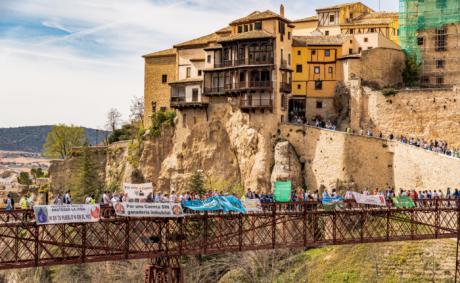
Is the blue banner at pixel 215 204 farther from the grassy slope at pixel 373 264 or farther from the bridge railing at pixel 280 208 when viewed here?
the grassy slope at pixel 373 264

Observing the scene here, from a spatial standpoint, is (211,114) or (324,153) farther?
(211,114)

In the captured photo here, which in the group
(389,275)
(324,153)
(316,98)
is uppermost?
(316,98)

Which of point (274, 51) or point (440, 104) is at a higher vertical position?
point (274, 51)

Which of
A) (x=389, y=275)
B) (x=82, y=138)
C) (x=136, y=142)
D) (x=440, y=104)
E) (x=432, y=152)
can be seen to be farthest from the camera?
(x=82, y=138)

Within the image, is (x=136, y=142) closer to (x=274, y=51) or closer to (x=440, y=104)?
(x=274, y=51)

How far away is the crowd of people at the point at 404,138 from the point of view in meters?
77.7

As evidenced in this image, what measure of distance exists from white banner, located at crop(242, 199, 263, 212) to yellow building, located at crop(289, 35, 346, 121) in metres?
42.8

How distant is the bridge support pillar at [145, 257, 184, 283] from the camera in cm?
4419

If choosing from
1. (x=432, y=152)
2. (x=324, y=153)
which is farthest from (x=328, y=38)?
(x=432, y=152)

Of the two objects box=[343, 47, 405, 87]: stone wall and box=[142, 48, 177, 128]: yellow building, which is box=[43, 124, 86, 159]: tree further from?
box=[343, 47, 405, 87]: stone wall

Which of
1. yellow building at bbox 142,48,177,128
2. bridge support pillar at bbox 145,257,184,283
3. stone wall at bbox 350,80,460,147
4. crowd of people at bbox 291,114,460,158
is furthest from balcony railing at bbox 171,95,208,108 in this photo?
bridge support pillar at bbox 145,257,184,283

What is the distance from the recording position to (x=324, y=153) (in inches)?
3329

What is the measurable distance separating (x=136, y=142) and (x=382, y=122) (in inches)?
1167

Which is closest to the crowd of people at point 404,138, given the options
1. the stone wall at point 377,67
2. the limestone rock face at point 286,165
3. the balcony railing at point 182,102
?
the limestone rock face at point 286,165
